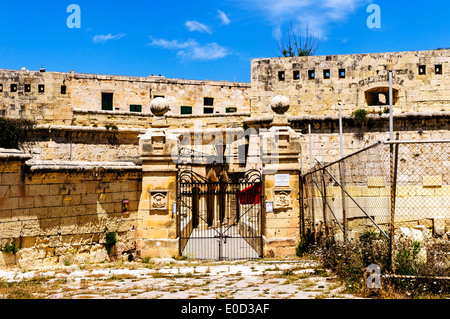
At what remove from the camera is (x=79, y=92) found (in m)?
28.1

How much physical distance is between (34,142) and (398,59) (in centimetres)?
1756

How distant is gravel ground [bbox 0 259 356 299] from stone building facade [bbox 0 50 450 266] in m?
0.86

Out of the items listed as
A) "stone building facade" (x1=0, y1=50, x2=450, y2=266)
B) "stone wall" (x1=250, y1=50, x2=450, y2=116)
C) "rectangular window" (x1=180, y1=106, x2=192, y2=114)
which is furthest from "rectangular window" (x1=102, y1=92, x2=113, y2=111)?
"stone wall" (x1=250, y1=50, x2=450, y2=116)

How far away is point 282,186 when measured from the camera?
1002cm

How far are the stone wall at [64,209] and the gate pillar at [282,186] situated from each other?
3054mm

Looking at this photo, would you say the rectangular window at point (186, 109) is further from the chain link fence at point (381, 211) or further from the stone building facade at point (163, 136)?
the chain link fence at point (381, 211)

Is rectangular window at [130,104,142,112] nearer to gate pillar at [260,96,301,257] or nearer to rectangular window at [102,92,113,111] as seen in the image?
rectangular window at [102,92,113,111]

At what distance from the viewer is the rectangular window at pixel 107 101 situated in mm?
28469

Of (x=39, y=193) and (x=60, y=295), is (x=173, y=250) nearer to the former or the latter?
(x=39, y=193)

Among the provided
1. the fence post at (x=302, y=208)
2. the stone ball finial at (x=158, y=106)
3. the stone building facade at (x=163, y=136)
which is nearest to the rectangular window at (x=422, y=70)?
the stone building facade at (x=163, y=136)

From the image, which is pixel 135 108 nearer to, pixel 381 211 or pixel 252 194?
pixel 252 194

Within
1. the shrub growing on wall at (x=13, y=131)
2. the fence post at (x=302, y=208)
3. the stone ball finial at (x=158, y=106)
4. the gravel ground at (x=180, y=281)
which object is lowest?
the gravel ground at (x=180, y=281)

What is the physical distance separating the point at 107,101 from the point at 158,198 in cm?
2047
